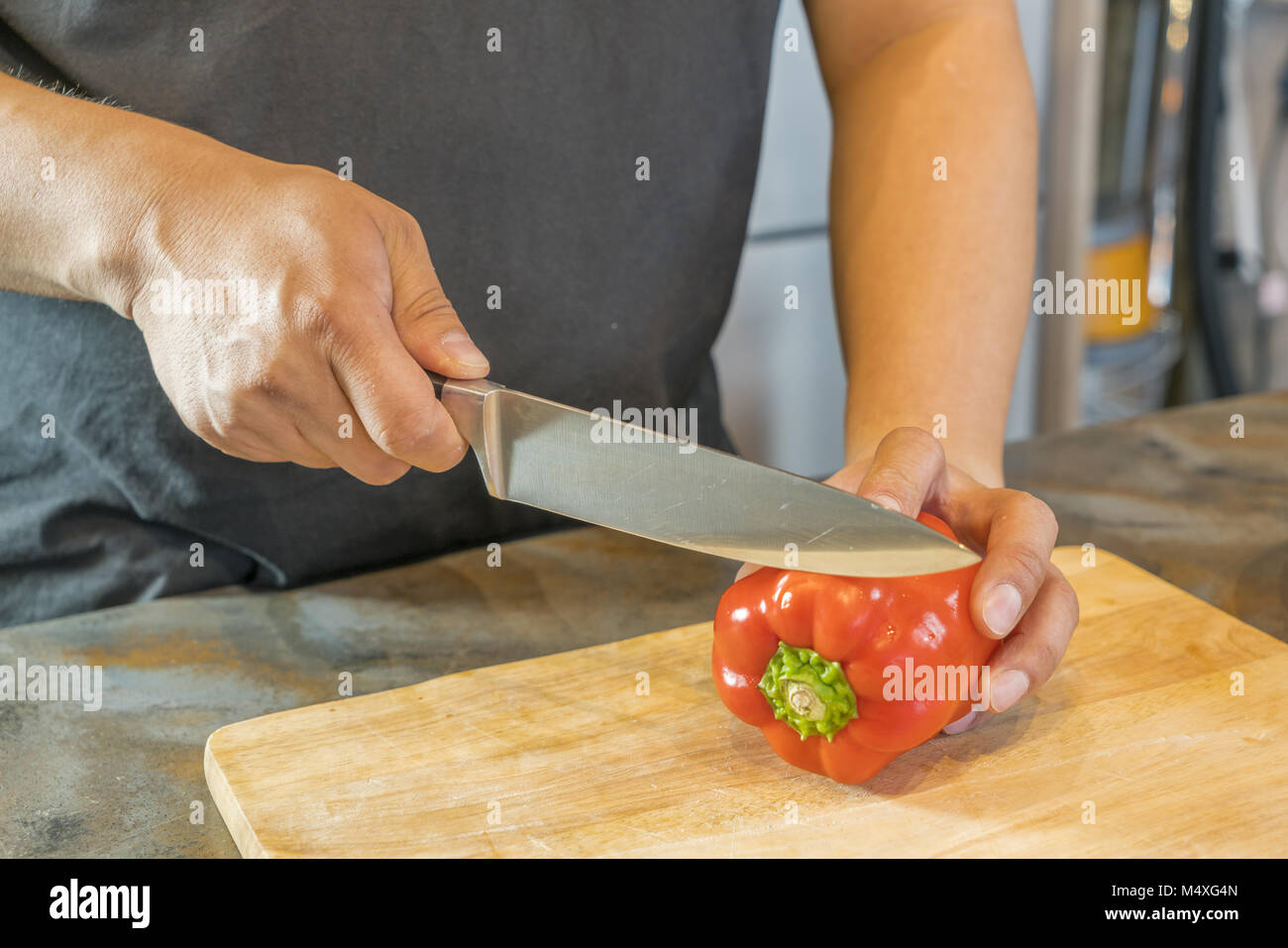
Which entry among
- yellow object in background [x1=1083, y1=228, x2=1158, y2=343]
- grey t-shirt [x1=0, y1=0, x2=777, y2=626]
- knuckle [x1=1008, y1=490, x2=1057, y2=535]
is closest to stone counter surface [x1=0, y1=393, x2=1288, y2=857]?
grey t-shirt [x1=0, y1=0, x2=777, y2=626]

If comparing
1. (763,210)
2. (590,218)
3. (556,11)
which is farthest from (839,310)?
(763,210)

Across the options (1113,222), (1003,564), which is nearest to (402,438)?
(1003,564)

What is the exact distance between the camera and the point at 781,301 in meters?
2.15

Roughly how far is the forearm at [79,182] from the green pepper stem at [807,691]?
535 millimetres

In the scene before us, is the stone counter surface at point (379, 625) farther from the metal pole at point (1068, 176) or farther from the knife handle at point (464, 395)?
the metal pole at point (1068, 176)

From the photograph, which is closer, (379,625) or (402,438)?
(402,438)

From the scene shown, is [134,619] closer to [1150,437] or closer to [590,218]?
[590,218]

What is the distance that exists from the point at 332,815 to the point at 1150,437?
1127 millimetres

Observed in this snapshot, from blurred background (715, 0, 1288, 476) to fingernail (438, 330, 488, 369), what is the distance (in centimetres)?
128

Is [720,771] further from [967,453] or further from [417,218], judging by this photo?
[417,218]

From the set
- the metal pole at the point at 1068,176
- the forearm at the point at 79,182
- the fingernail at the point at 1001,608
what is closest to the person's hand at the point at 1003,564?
the fingernail at the point at 1001,608

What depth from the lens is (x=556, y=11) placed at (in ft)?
3.62

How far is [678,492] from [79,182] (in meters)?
0.47

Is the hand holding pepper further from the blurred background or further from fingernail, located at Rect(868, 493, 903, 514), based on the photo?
the blurred background
